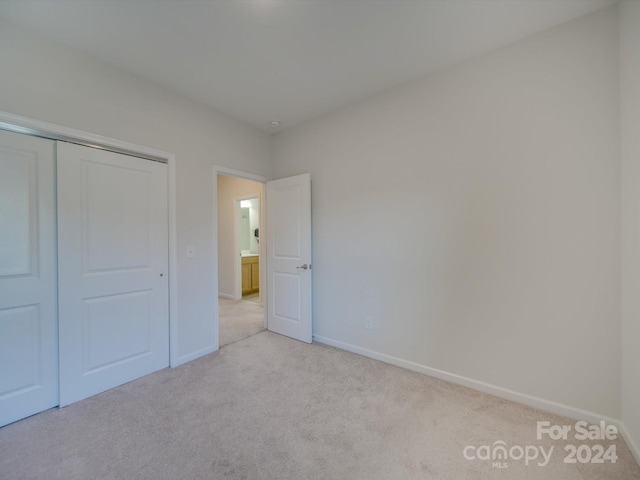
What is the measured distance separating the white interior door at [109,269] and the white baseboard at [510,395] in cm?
214

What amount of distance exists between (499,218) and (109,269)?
3221 millimetres

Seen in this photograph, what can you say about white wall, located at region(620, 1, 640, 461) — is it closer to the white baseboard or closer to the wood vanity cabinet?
the white baseboard

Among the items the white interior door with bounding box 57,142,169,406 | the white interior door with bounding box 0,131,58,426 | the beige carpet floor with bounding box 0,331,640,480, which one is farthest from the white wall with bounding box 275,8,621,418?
the white interior door with bounding box 0,131,58,426

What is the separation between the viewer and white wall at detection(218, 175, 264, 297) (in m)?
5.33

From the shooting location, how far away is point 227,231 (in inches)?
215

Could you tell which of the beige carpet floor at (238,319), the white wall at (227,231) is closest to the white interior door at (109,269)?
the beige carpet floor at (238,319)

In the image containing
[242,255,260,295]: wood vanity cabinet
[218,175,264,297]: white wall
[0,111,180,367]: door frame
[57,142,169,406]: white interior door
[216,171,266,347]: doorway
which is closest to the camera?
[0,111,180,367]: door frame

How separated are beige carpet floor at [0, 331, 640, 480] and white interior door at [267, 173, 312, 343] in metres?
0.89

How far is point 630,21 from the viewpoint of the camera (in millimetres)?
1535

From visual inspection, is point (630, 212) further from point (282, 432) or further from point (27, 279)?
point (27, 279)

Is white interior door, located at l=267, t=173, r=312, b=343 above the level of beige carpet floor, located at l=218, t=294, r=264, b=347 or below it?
above

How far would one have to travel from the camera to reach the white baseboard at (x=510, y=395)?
1.70 m

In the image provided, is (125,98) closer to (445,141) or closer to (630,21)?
(445,141)

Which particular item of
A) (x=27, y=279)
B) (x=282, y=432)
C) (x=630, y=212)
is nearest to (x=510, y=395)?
(x=630, y=212)
